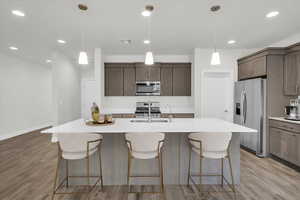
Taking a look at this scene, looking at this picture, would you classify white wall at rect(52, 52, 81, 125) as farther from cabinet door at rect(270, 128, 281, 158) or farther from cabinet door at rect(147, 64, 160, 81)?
cabinet door at rect(270, 128, 281, 158)

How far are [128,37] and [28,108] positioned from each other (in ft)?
15.6

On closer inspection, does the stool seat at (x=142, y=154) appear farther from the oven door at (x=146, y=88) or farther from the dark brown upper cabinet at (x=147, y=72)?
the dark brown upper cabinet at (x=147, y=72)

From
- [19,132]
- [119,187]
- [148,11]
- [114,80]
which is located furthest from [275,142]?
[19,132]

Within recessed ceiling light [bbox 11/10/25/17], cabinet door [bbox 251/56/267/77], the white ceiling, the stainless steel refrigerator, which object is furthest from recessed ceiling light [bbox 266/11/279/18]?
recessed ceiling light [bbox 11/10/25/17]

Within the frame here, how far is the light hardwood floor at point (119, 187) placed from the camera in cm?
202

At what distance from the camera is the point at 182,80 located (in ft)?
15.8

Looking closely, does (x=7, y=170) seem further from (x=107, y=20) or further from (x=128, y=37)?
(x=128, y=37)

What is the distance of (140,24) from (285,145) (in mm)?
3659

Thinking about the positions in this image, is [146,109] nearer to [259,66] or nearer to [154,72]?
[154,72]

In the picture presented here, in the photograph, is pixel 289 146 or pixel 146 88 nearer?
pixel 289 146

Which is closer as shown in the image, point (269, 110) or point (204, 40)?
point (269, 110)

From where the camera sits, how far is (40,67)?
6043mm

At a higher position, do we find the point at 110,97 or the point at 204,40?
the point at 204,40

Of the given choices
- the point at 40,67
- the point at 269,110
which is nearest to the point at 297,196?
the point at 269,110
